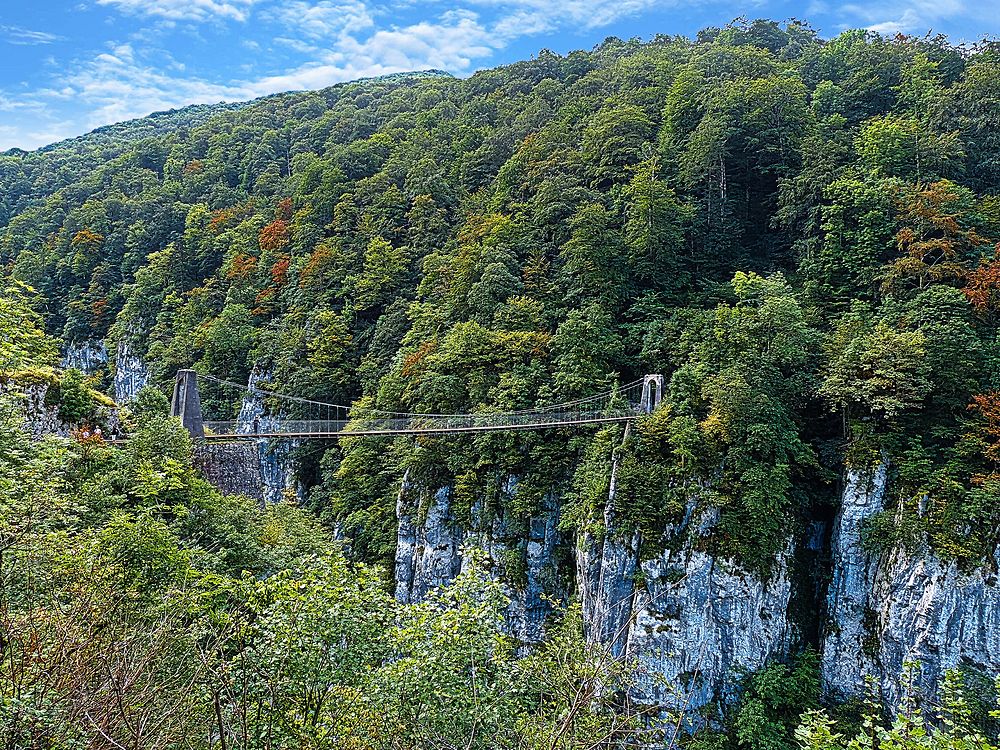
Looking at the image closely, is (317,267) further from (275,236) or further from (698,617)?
(698,617)

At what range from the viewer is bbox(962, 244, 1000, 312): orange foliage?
1287 cm

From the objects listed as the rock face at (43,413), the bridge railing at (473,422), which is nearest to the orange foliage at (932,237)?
the bridge railing at (473,422)

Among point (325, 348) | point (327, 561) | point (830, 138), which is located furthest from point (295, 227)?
point (327, 561)

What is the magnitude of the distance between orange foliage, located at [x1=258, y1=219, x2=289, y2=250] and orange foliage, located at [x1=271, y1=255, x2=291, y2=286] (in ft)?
5.12

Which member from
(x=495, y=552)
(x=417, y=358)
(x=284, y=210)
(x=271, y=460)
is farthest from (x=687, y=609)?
(x=284, y=210)

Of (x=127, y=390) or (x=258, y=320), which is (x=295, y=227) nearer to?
(x=258, y=320)

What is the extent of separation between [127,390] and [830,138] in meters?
28.1

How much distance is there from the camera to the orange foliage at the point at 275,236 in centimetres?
2805

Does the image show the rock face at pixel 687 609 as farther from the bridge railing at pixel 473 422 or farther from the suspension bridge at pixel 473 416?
the suspension bridge at pixel 473 416

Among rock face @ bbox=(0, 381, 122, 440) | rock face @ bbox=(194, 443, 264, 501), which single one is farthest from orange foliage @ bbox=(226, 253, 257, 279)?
rock face @ bbox=(0, 381, 122, 440)

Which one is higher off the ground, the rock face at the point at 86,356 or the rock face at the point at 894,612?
the rock face at the point at 86,356

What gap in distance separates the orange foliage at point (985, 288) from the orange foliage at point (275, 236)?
78.3 feet

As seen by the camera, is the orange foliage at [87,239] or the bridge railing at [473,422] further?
the orange foliage at [87,239]

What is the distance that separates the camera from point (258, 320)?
84.8 feet
